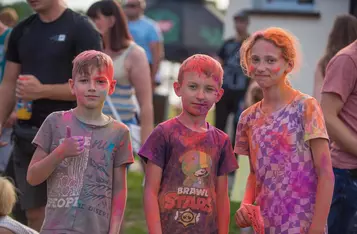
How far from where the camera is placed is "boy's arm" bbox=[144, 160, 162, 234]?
16.6ft

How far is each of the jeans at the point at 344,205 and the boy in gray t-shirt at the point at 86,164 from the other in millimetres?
1440

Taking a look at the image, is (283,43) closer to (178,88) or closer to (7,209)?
(178,88)

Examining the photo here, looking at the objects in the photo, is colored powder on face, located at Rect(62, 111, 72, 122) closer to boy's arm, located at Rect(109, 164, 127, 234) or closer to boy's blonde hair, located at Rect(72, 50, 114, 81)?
boy's blonde hair, located at Rect(72, 50, 114, 81)

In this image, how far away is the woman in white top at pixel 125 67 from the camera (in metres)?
7.42

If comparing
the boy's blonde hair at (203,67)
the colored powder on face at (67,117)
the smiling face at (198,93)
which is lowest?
the colored powder on face at (67,117)

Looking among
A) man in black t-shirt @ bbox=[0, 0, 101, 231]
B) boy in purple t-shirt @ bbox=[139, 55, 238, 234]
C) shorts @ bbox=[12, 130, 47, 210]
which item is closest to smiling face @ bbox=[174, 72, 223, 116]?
boy in purple t-shirt @ bbox=[139, 55, 238, 234]

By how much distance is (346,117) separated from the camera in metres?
6.01

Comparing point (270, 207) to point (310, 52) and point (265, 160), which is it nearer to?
point (265, 160)

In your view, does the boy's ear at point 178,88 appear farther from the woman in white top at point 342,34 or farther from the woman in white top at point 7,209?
the woman in white top at point 342,34

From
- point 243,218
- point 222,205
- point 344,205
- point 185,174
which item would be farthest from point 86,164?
point 344,205

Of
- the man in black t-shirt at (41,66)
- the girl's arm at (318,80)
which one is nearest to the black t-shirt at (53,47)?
the man in black t-shirt at (41,66)

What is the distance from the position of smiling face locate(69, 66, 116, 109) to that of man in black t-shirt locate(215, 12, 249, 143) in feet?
22.3

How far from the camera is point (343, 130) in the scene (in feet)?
19.4

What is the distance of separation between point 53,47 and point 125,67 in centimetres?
115
